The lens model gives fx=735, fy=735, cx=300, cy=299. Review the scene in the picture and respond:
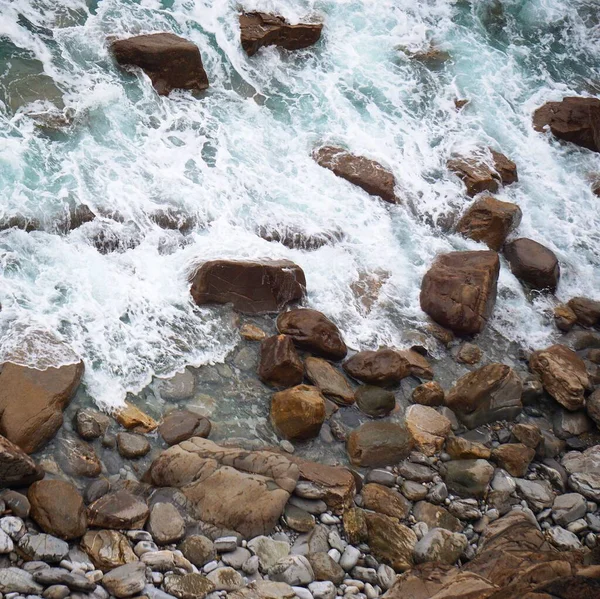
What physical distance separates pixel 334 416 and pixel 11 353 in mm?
2649

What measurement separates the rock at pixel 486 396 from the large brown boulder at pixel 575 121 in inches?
191

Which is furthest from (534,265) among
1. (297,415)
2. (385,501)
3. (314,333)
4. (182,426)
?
(182,426)

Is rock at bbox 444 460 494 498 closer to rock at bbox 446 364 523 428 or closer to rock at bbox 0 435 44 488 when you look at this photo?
rock at bbox 446 364 523 428

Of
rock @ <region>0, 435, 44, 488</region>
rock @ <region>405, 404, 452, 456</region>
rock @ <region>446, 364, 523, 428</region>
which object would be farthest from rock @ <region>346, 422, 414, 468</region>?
rock @ <region>0, 435, 44, 488</region>

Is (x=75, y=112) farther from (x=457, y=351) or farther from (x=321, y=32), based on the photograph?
(x=457, y=351)

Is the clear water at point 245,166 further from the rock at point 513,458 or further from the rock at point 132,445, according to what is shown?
the rock at point 513,458

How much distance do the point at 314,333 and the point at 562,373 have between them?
94.6 inches

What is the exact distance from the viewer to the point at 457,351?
23.8 ft

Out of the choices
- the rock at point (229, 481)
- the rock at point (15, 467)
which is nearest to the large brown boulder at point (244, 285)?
the rock at point (229, 481)

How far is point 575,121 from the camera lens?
10.2 meters

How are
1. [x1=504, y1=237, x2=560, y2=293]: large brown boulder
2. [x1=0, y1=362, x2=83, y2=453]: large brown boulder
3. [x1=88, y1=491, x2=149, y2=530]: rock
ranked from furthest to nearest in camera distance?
1. [x1=504, y1=237, x2=560, y2=293]: large brown boulder
2. [x1=0, y1=362, x2=83, y2=453]: large brown boulder
3. [x1=88, y1=491, x2=149, y2=530]: rock

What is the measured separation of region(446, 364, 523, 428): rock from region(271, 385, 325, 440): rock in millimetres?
1321

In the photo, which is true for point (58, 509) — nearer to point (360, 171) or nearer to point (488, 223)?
point (360, 171)

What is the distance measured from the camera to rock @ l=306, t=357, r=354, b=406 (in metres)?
6.38
